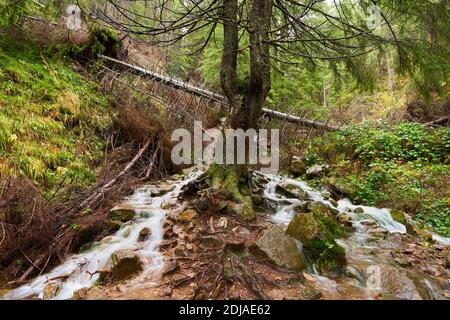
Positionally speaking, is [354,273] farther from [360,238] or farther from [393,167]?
[393,167]

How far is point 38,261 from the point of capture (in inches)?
151

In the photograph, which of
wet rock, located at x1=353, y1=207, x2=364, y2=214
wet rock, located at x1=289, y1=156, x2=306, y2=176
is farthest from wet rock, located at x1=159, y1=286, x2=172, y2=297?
wet rock, located at x1=289, y1=156, x2=306, y2=176

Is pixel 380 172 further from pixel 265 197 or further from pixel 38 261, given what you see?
pixel 38 261

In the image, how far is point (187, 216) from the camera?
459 centimetres

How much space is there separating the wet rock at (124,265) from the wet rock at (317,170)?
5678 millimetres

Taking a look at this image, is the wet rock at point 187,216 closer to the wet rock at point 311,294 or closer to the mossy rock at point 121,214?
the mossy rock at point 121,214

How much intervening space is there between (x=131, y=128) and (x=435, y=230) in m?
7.28

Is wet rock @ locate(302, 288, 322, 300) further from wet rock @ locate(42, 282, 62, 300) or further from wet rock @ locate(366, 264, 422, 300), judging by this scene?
wet rock @ locate(42, 282, 62, 300)

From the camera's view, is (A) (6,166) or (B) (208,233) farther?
(A) (6,166)

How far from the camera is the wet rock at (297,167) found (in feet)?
28.1

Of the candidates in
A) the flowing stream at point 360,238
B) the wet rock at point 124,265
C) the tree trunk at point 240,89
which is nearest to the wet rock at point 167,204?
the tree trunk at point 240,89
